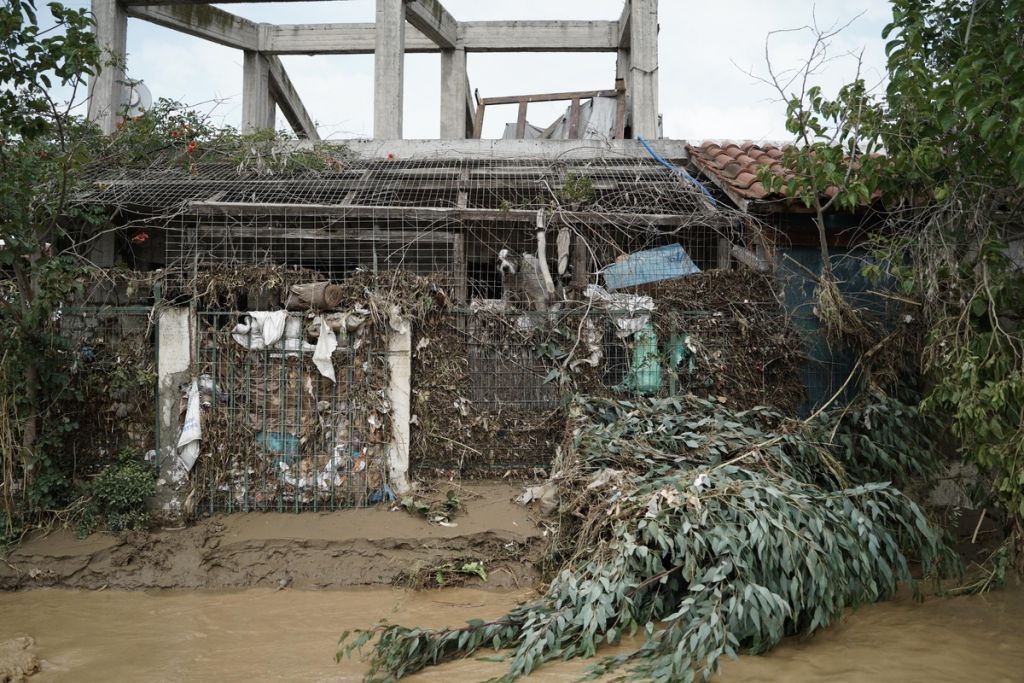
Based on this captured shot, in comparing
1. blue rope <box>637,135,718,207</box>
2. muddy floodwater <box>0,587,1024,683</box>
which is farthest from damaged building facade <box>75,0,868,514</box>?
muddy floodwater <box>0,587,1024,683</box>

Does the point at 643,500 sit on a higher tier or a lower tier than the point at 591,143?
lower

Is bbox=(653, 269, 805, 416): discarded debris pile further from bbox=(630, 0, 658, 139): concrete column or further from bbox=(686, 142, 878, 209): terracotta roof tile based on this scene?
bbox=(630, 0, 658, 139): concrete column

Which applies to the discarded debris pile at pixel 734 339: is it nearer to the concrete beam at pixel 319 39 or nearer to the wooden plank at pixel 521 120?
the wooden plank at pixel 521 120

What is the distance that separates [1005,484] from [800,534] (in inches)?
57.9

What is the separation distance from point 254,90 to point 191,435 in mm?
8604

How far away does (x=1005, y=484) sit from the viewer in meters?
4.72

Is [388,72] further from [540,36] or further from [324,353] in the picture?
[324,353]

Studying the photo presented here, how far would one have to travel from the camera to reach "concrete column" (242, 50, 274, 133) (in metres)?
12.8

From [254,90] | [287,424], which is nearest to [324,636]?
[287,424]

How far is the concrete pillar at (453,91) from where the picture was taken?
1228 centimetres

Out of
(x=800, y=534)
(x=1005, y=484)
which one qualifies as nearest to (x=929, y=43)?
(x=1005, y=484)

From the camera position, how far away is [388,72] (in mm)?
9906

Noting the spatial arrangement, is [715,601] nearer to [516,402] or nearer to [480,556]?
[480,556]

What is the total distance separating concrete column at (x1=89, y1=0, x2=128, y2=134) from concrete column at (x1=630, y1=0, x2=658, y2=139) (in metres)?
7.05
